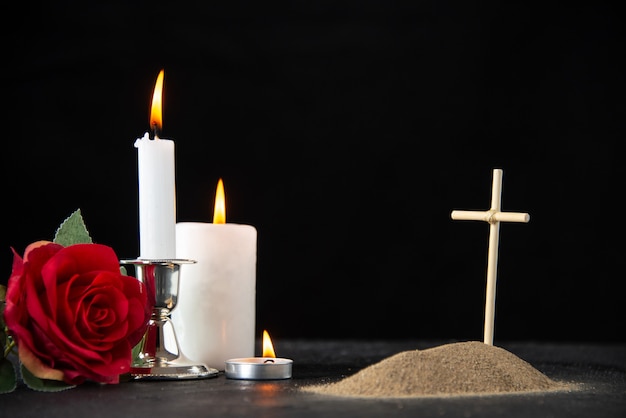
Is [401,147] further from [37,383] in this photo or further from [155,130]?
[37,383]

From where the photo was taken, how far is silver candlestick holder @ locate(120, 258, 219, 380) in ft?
2.75

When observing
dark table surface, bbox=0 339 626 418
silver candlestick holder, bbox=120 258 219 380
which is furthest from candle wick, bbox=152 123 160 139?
dark table surface, bbox=0 339 626 418

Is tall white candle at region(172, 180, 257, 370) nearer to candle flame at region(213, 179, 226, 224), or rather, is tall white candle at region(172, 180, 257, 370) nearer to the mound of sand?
candle flame at region(213, 179, 226, 224)

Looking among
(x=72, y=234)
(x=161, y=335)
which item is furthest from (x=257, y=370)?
(x=72, y=234)

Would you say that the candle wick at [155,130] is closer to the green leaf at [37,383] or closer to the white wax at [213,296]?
the white wax at [213,296]

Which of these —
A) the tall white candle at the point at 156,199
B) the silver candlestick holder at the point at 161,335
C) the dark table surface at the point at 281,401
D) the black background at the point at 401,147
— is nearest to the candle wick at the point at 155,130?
the tall white candle at the point at 156,199

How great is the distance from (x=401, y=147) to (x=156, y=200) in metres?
0.72

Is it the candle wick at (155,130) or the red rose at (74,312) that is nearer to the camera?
the red rose at (74,312)

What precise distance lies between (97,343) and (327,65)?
837 mm

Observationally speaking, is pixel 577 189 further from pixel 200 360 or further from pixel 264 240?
pixel 200 360

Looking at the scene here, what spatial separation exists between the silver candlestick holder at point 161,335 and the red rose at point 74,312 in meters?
0.03

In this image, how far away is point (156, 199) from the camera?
0.87 m

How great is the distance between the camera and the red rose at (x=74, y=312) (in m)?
0.75

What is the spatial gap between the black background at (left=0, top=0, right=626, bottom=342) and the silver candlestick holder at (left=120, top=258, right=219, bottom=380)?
2.05 feet
